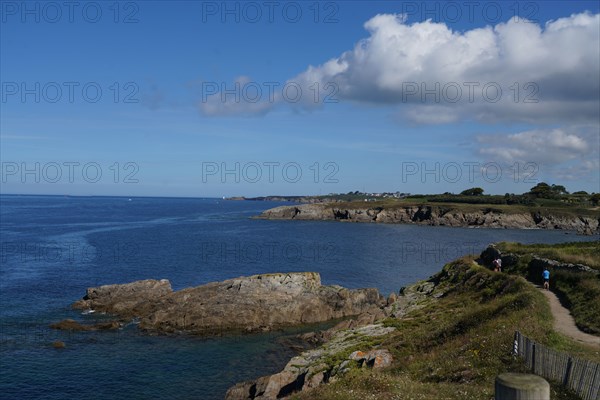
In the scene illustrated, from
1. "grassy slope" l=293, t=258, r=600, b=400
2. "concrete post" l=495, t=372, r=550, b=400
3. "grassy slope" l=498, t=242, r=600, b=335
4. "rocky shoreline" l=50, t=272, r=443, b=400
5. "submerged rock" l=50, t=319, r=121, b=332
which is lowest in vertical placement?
"submerged rock" l=50, t=319, r=121, b=332

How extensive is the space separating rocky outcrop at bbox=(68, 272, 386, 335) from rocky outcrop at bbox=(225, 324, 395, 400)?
1345 centimetres

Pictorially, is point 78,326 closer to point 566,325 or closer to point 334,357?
point 334,357

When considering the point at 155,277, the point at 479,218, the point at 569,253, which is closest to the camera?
the point at 569,253

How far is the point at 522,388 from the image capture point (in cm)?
771

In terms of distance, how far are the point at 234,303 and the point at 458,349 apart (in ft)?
95.4

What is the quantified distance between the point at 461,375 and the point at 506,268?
29638 millimetres

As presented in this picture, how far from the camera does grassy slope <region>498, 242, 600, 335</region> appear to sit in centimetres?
2783

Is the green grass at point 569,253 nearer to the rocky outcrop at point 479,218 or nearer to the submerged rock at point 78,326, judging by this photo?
the submerged rock at point 78,326

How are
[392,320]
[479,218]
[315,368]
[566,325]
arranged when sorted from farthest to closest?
[479,218] < [392,320] < [315,368] < [566,325]

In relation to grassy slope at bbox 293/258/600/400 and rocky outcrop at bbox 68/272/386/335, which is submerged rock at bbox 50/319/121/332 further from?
grassy slope at bbox 293/258/600/400

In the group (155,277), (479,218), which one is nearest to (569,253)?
(155,277)

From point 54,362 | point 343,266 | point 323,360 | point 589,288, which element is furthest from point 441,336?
point 343,266

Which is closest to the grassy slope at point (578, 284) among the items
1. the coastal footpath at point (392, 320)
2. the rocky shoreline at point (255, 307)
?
the coastal footpath at point (392, 320)

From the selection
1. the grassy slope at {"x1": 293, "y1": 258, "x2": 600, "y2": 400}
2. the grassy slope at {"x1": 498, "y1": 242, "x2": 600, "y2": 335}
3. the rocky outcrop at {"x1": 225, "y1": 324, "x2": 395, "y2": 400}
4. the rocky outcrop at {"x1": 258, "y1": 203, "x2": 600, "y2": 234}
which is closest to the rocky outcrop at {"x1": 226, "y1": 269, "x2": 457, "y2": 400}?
the rocky outcrop at {"x1": 225, "y1": 324, "x2": 395, "y2": 400}
